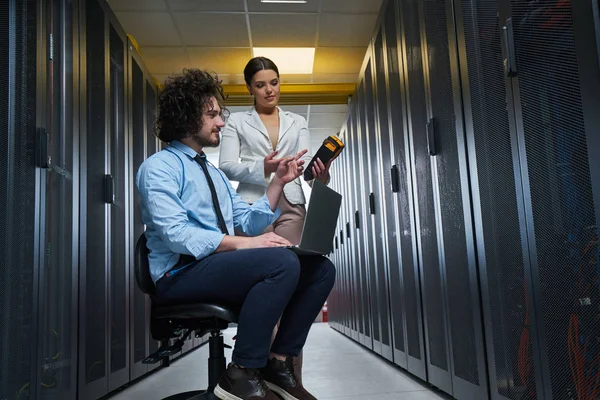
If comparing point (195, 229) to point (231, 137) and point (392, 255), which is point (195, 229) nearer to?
point (231, 137)

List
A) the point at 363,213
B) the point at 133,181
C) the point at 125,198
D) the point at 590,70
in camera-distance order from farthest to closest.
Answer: the point at 363,213
the point at 133,181
the point at 125,198
the point at 590,70

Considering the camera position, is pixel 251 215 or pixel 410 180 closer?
pixel 251 215

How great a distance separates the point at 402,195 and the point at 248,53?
2.96 metres

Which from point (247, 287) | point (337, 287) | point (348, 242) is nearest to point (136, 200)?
point (247, 287)

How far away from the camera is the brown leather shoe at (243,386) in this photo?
5.25 feet

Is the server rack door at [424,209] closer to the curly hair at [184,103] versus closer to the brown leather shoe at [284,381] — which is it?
the brown leather shoe at [284,381]

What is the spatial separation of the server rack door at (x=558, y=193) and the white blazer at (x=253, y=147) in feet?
3.30

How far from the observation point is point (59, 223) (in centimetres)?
223

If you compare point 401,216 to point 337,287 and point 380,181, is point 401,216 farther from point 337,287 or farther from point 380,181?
point 337,287

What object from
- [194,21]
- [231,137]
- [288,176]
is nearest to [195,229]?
[288,176]

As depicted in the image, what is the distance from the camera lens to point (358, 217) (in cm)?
527

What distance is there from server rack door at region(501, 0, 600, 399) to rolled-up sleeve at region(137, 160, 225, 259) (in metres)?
0.94

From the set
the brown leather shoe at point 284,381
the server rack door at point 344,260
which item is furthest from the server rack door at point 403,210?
the server rack door at point 344,260

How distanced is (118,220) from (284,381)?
188 centimetres
